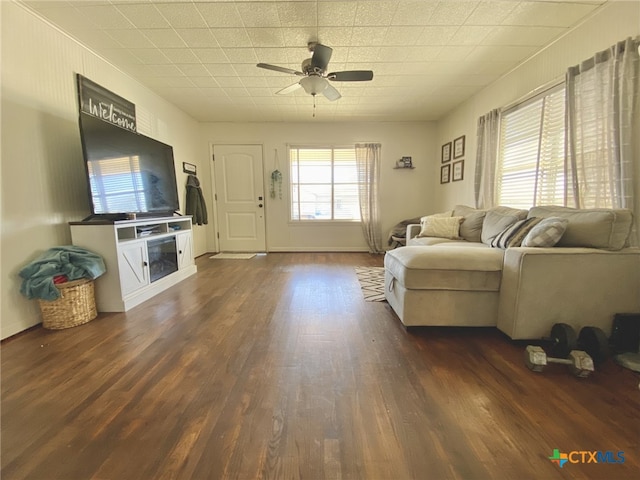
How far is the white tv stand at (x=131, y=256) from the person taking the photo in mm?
2250

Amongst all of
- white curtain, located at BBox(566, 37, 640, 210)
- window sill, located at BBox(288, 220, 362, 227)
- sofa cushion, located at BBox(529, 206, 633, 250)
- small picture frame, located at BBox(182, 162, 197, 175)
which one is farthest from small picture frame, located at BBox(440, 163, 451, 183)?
small picture frame, located at BBox(182, 162, 197, 175)

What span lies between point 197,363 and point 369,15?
283cm

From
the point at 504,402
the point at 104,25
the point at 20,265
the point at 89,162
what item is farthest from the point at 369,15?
the point at 20,265

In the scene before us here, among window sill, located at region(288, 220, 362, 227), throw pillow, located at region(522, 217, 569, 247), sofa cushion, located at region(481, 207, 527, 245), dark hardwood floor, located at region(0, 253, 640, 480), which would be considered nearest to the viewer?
dark hardwood floor, located at region(0, 253, 640, 480)

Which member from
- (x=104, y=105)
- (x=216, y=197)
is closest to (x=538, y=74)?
(x=104, y=105)

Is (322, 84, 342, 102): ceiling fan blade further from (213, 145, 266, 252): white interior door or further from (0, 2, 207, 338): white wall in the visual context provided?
(213, 145, 266, 252): white interior door

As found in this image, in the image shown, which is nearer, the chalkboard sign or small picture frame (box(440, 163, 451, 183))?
the chalkboard sign

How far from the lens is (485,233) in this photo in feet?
8.98

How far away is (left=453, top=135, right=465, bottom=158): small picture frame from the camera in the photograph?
13.2ft

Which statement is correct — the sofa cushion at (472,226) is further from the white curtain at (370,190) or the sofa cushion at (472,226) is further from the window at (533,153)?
the white curtain at (370,190)

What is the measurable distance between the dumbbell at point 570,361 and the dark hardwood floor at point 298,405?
0.05 m

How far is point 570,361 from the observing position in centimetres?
140

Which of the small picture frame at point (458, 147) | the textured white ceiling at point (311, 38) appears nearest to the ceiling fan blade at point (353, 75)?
the textured white ceiling at point (311, 38)

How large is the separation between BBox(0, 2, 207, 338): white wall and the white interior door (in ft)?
7.74
